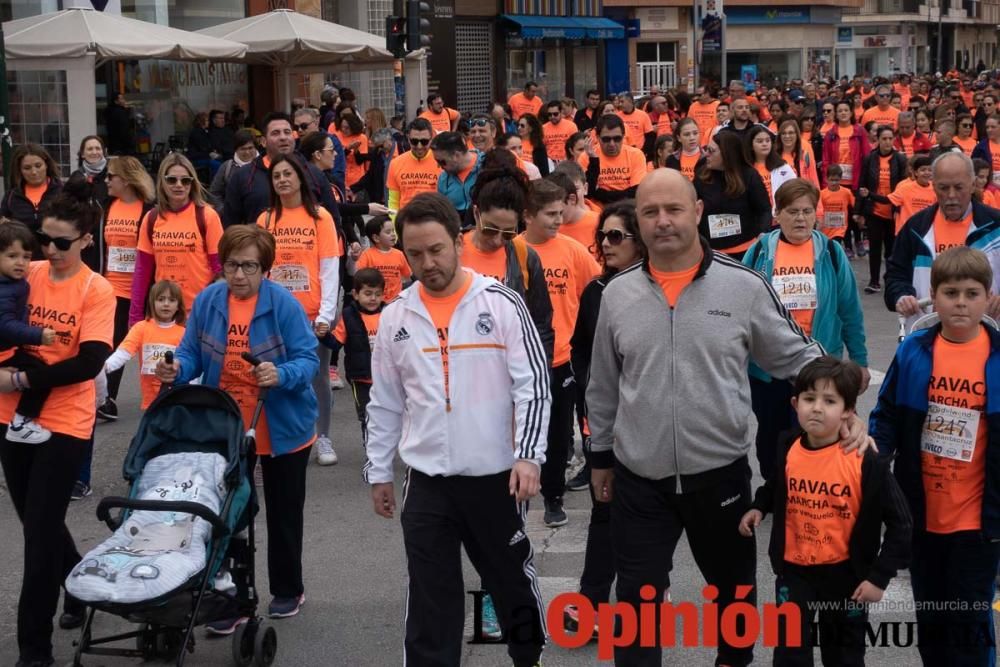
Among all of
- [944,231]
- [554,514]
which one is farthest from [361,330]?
[944,231]

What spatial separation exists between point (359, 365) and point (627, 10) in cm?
5574

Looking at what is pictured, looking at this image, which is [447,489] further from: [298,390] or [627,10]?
[627,10]

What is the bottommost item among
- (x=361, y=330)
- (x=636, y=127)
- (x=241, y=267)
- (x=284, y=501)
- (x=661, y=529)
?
(x=284, y=501)

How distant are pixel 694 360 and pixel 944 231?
2.93m

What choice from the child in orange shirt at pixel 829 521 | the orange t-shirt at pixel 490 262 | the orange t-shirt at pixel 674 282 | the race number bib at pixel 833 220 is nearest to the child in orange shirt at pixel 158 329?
the orange t-shirt at pixel 490 262

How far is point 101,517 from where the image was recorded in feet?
16.9

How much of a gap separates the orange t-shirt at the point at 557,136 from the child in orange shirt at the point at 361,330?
11291 mm

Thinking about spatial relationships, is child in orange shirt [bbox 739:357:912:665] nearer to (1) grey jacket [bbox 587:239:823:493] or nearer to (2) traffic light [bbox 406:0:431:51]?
(1) grey jacket [bbox 587:239:823:493]

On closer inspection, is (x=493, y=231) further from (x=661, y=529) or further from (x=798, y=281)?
(x=661, y=529)

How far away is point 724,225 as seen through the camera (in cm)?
941

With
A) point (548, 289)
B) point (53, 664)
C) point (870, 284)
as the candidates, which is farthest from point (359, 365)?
point (870, 284)

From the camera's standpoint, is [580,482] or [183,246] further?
[183,246]

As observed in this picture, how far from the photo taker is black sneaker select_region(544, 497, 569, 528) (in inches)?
295

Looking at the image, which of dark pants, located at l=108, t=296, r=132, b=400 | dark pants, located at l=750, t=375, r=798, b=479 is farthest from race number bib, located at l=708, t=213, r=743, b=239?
dark pants, located at l=108, t=296, r=132, b=400
